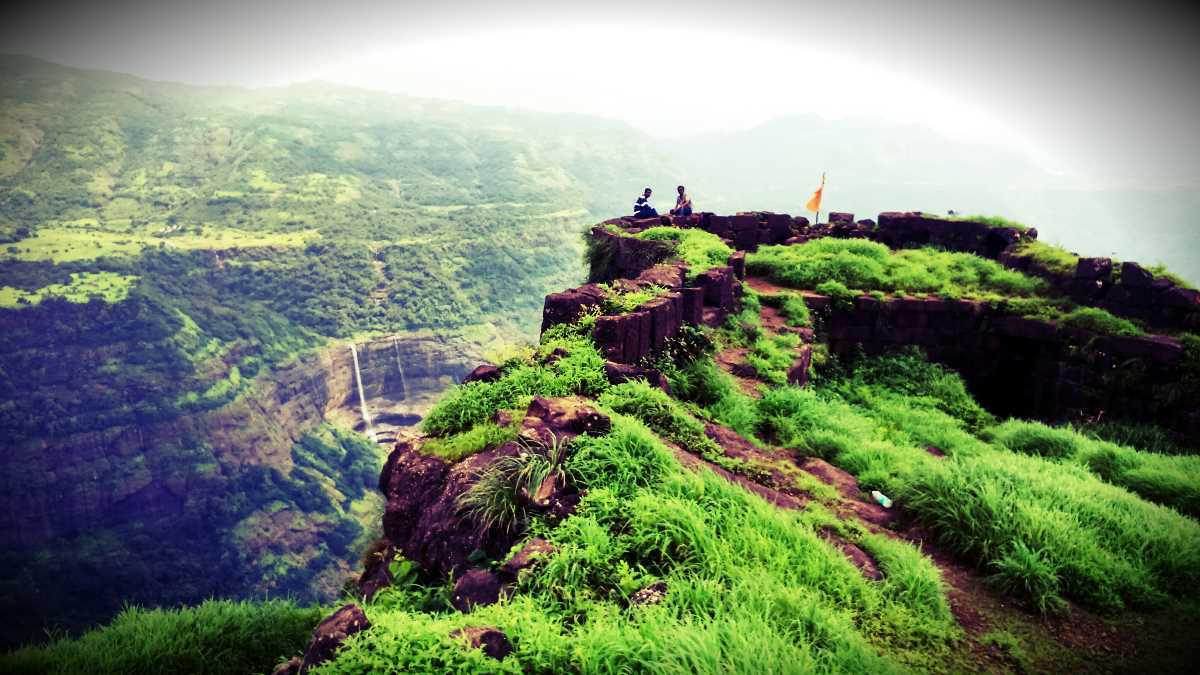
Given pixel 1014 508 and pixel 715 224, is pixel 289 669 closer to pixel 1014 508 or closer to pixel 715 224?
pixel 1014 508

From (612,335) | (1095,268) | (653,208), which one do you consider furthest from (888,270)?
(612,335)

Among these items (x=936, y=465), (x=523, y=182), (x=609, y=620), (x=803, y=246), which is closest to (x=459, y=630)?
(x=609, y=620)

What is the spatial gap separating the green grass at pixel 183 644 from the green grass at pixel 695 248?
7415 millimetres

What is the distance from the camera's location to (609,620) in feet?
9.91

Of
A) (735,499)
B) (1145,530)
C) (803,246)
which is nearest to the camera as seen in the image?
(735,499)

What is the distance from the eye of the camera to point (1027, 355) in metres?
10.9

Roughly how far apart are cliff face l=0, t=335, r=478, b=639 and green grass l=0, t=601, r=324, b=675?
53.8 m

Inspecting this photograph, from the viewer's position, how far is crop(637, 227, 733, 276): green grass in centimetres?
1085

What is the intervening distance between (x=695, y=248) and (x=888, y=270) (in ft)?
14.6

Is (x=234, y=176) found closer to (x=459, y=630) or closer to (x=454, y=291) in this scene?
(x=454, y=291)

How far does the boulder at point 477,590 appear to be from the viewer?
3.29m

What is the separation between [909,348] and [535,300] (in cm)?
9583

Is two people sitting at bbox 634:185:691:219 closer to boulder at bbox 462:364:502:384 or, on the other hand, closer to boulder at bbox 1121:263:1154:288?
boulder at bbox 1121:263:1154:288

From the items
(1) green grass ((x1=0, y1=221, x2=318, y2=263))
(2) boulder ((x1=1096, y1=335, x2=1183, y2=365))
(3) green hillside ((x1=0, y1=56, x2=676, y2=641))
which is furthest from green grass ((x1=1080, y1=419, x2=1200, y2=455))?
(1) green grass ((x1=0, y1=221, x2=318, y2=263))
